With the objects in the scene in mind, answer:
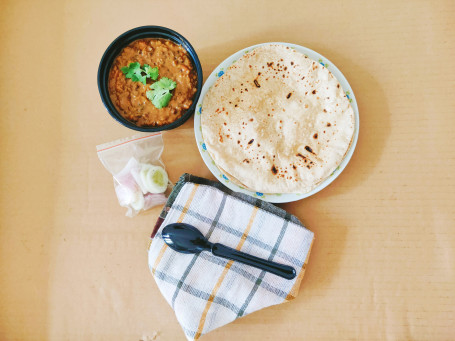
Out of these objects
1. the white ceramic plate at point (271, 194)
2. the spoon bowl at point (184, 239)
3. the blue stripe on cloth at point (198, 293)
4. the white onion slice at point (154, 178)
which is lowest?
the blue stripe on cloth at point (198, 293)

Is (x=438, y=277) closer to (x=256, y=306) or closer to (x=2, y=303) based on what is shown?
(x=256, y=306)

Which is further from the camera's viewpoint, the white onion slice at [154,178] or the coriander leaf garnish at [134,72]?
the white onion slice at [154,178]

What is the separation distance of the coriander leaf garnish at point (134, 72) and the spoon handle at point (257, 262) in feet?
1.95

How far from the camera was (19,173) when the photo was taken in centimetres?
129

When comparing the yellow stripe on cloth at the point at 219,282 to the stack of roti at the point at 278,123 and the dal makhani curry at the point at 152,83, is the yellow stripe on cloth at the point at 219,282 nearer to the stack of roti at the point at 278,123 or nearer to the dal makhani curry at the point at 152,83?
the stack of roti at the point at 278,123

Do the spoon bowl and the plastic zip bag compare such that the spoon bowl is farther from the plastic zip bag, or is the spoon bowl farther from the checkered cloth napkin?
the plastic zip bag

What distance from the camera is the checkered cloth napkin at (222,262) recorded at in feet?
3.69

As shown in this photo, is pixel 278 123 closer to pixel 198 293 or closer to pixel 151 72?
pixel 151 72

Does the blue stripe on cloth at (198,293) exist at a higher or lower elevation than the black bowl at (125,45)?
lower

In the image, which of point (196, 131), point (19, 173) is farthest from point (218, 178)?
point (19, 173)

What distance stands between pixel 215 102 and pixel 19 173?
2.65ft

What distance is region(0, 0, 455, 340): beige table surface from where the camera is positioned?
1.17 meters

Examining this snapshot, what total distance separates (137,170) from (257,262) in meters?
0.53

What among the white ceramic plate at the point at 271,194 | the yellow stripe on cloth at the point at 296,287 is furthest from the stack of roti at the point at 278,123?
the yellow stripe on cloth at the point at 296,287
